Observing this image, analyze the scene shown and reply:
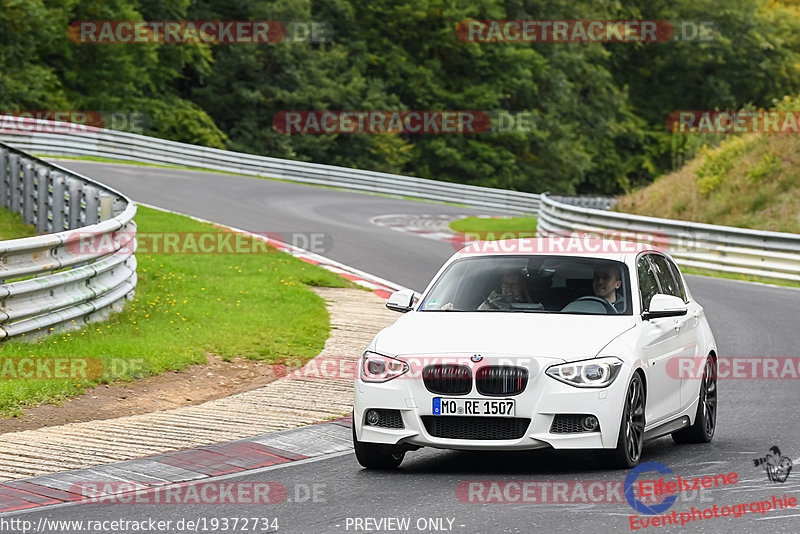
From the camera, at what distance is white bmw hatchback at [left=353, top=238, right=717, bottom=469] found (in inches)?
306

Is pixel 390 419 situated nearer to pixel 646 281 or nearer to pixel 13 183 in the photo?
pixel 646 281

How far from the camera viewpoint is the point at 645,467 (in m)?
8.29

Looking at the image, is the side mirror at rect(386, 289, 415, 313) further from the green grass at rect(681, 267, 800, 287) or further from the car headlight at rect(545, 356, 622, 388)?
the green grass at rect(681, 267, 800, 287)

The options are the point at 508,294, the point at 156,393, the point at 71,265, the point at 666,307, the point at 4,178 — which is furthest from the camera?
the point at 4,178

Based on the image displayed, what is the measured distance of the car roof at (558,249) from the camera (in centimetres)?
930

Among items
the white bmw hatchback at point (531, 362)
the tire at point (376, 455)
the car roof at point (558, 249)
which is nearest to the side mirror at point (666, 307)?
the white bmw hatchback at point (531, 362)

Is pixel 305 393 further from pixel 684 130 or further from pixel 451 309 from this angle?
pixel 684 130

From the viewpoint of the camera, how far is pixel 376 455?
8.24 m

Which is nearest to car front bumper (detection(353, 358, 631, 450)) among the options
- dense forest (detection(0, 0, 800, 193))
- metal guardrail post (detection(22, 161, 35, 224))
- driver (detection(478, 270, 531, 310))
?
driver (detection(478, 270, 531, 310))

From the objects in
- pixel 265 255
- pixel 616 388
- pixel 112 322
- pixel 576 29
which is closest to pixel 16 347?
pixel 112 322

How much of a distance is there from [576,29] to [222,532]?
65.8 m

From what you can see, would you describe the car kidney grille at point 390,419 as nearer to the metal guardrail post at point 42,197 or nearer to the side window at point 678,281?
the side window at point 678,281

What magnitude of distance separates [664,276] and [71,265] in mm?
5857

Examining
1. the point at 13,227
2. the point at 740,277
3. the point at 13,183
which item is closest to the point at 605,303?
the point at 13,227
